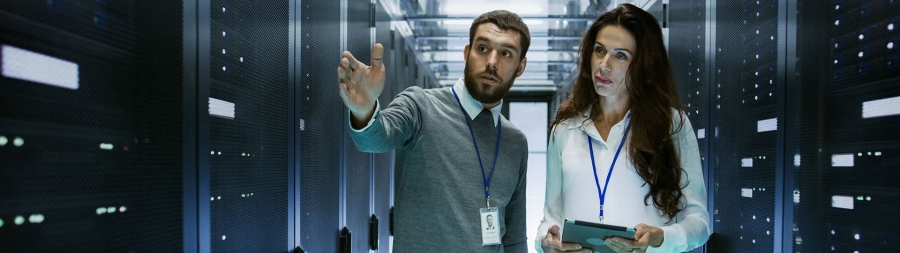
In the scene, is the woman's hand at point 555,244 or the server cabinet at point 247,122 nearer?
the server cabinet at point 247,122

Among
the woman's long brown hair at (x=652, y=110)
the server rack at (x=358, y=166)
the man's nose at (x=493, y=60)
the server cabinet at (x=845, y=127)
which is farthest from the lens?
the server rack at (x=358, y=166)

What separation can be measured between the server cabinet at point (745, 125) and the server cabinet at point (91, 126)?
165 cm

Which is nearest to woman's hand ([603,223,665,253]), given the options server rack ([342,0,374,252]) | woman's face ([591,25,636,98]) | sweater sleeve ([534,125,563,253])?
sweater sleeve ([534,125,563,253])

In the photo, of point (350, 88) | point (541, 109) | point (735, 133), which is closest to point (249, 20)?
point (350, 88)

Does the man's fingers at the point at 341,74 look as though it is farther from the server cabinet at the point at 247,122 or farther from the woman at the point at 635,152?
the woman at the point at 635,152

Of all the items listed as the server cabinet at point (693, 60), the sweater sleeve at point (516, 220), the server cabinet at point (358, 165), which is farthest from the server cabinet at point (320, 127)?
the server cabinet at point (693, 60)

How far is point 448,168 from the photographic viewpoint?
1.58 metres

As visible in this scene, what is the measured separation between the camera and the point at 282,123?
60.1 inches

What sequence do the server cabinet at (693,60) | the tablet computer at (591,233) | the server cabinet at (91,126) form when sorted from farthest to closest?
1. the server cabinet at (693,60)
2. the tablet computer at (591,233)
3. the server cabinet at (91,126)

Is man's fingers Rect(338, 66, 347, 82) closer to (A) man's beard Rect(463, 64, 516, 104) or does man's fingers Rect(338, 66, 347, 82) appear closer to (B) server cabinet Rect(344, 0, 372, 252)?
(A) man's beard Rect(463, 64, 516, 104)

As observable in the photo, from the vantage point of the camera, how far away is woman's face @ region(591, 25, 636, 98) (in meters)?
1.38

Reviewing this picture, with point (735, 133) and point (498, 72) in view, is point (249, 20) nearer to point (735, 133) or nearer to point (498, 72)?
point (498, 72)

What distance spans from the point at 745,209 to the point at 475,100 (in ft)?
3.64

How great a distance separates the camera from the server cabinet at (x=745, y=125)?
1.70 meters
